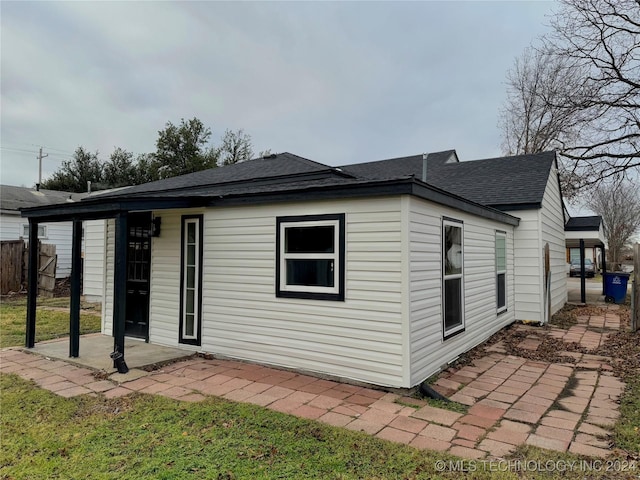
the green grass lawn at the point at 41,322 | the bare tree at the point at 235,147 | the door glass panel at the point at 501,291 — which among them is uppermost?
the bare tree at the point at 235,147

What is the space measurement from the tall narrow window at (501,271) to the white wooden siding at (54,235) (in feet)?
56.7

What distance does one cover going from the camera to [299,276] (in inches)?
190

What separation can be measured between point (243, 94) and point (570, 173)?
45.3 ft

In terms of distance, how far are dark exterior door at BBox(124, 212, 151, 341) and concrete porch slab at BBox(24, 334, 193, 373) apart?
0.84 ft

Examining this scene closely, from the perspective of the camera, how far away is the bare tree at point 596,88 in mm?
13219

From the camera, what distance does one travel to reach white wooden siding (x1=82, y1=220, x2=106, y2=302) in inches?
490

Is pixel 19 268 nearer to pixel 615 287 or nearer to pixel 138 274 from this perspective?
pixel 138 274

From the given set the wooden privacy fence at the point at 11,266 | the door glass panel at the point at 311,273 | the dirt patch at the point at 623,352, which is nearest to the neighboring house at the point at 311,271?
the door glass panel at the point at 311,273

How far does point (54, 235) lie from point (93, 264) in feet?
21.2

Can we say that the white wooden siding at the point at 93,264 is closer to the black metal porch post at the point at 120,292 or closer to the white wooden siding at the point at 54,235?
the white wooden siding at the point at 54,235

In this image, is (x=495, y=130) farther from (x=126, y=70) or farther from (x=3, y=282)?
(x=3, y=282)

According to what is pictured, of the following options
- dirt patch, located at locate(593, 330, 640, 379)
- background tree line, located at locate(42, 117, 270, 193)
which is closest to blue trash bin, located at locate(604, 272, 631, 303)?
dirt patch, located at locate(593, 330, 640, 379)

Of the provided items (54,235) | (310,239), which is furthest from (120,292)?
(54,235)

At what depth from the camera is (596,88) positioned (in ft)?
46.7
